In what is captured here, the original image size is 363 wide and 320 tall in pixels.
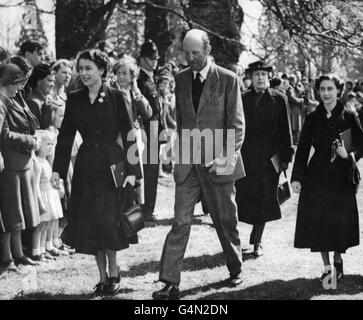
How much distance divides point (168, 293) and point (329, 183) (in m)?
1.84

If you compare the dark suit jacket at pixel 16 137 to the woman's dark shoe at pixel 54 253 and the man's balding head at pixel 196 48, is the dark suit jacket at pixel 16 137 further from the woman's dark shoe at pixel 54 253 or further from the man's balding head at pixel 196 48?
the man's balding head at pixel 196 48

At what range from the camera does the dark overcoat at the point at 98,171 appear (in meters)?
6.11

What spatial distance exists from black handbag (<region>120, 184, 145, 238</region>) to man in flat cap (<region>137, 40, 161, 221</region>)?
3.69 m

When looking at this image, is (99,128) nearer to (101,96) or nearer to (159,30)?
(101,96)

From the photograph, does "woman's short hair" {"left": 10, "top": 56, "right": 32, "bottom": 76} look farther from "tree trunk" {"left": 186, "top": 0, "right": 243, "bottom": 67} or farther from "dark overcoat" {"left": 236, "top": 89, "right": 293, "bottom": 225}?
"tree trunk" {"left": 186, "top": 0, "right": 243, "bottom": 67}

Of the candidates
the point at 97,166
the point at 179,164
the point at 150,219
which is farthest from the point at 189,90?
the point at 150,219

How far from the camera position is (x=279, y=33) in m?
11.8

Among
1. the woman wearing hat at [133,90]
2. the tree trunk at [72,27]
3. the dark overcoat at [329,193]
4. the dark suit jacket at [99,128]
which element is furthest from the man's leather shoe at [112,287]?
the tree trunk at [72,27]

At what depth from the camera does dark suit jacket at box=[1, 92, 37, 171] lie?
7035 mm

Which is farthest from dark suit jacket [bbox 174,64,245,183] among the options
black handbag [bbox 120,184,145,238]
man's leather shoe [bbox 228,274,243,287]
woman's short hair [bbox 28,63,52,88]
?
woman's short hair [bbox 28,63,52,88]

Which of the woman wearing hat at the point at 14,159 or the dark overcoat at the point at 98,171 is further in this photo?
the woman wearing hat at the point at 14,159

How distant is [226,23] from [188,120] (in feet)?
24.4

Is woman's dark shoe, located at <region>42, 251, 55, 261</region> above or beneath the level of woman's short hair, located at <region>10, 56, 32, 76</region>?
beneath

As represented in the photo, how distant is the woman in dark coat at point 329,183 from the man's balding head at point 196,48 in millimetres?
1191
